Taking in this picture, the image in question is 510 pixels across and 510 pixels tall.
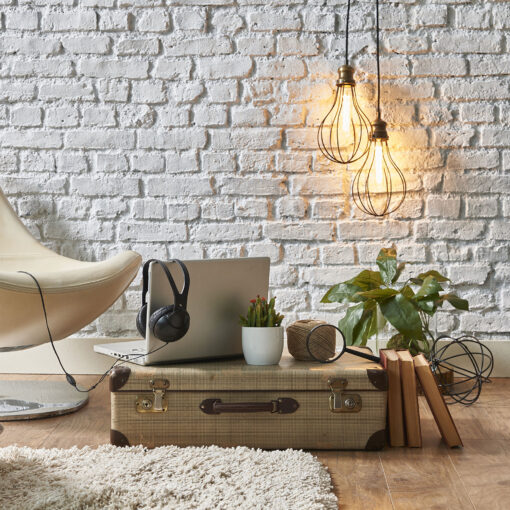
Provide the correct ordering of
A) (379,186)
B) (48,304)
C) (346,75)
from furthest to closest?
(379,186), (346,75), (48,304)

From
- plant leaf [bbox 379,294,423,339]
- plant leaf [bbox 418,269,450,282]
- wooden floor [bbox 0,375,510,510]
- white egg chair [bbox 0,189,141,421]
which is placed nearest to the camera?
wooden floor [bbox 0,375,510,510]

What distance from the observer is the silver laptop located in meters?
1.96

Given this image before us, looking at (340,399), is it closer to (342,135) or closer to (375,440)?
(375,440)

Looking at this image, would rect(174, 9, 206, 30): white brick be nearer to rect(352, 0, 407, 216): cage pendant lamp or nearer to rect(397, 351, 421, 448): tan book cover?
rect(352, 0, 407, 216): cage pendant lamp

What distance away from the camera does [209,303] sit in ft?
6.66

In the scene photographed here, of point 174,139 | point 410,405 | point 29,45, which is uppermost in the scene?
point 29,45

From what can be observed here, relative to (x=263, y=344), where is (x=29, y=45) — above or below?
above

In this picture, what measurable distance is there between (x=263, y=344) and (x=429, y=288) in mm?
872

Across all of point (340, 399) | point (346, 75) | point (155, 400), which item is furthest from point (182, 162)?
point (340, 399)

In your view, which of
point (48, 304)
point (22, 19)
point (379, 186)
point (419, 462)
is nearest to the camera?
point (419, 462)

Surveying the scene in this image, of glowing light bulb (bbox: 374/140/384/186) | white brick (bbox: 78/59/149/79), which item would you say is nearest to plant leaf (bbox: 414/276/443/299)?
glowing light bulb (bbox: 374/140/384/186)

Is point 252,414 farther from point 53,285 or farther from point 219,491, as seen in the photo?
point 53,285

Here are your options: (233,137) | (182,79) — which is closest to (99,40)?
(182,79)

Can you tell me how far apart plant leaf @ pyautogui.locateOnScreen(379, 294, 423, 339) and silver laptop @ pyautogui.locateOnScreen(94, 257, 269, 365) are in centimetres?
55
